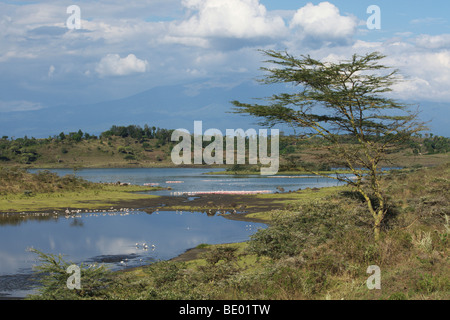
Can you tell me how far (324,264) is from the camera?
1420cm

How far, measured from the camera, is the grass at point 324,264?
11.8m

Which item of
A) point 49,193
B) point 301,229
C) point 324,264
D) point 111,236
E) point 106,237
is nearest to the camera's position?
point 324,264

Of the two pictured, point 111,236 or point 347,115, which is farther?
point 111,236

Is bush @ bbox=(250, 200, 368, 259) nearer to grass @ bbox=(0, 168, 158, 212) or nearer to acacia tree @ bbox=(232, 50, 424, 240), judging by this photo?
acacia tree @ bbox=(232, 50, 424, 240)

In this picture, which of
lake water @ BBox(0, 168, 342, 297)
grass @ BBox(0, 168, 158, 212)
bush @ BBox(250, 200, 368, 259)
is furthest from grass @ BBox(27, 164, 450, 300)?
grass @ BBox(0, 168, 158, 212)

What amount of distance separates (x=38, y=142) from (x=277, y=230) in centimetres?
16922

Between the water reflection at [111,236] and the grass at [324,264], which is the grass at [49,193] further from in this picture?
the grass at [324,264]

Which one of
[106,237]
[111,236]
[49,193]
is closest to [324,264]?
[106,237]

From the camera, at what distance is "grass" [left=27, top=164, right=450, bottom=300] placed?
11.8m

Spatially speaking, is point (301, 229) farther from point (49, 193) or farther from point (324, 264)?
point (49, 193)

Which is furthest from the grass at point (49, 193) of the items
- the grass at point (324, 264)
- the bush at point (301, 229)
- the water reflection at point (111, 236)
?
the bush at point (301, 229)

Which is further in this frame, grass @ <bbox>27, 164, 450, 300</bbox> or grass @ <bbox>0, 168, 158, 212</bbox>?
grass @ <bbox>0, 168, 158, 212</bbox>
